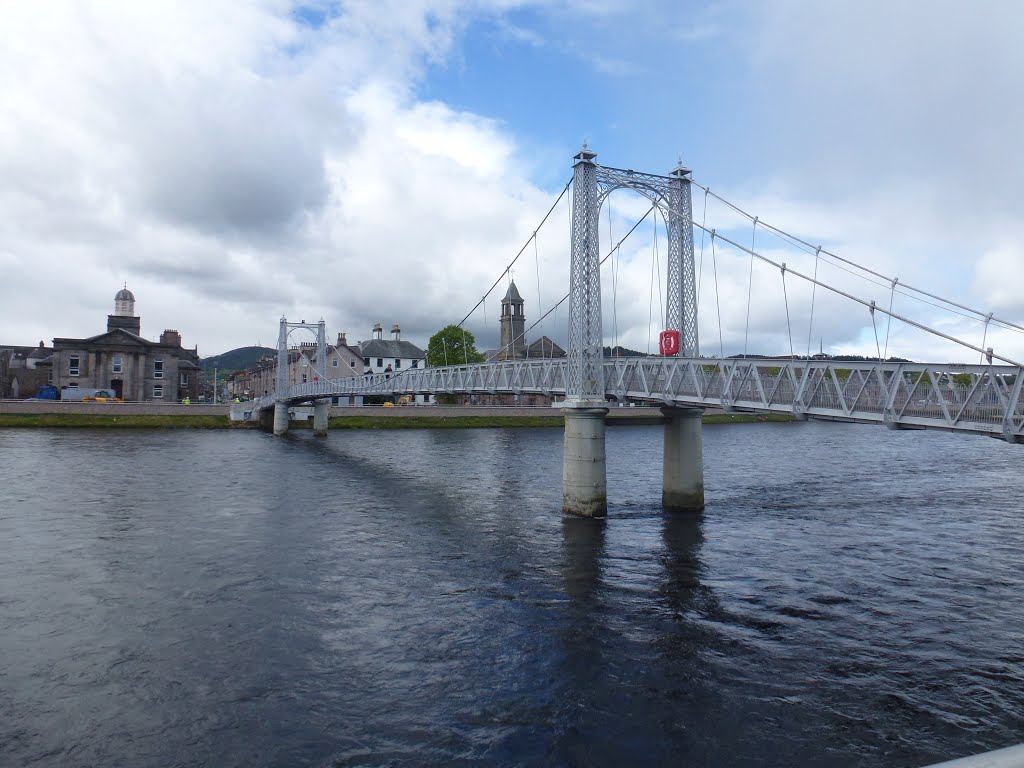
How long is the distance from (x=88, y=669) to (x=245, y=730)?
4614mm

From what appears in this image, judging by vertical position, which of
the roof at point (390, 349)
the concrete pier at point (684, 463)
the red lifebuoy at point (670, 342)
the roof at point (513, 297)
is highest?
the roof at point (513, 297)

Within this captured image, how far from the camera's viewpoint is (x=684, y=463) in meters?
32.1

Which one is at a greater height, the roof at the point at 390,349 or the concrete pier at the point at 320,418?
the roof at the point at 390,349

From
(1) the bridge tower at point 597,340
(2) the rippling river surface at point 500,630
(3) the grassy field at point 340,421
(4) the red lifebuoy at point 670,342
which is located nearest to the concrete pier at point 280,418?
(3) the grassy field at point 340,421

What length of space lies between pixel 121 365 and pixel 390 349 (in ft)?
150

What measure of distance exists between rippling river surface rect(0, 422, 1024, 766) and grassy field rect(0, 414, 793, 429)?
41347 mm

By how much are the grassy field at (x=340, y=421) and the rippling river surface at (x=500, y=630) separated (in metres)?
41.3

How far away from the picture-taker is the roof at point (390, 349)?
123875 millimetres

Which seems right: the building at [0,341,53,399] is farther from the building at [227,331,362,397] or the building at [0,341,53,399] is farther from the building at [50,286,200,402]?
the building at [227,331,362,397]

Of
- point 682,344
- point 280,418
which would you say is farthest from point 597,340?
point 280,418

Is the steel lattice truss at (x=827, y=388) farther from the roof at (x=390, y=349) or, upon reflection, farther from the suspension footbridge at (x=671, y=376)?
the roof at (x=390, y=349)

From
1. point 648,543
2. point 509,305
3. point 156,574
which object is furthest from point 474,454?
point 509,305

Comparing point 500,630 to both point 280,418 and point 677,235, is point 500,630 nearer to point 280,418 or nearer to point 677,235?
point 677,235

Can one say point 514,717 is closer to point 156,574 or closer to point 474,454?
point 156,574
